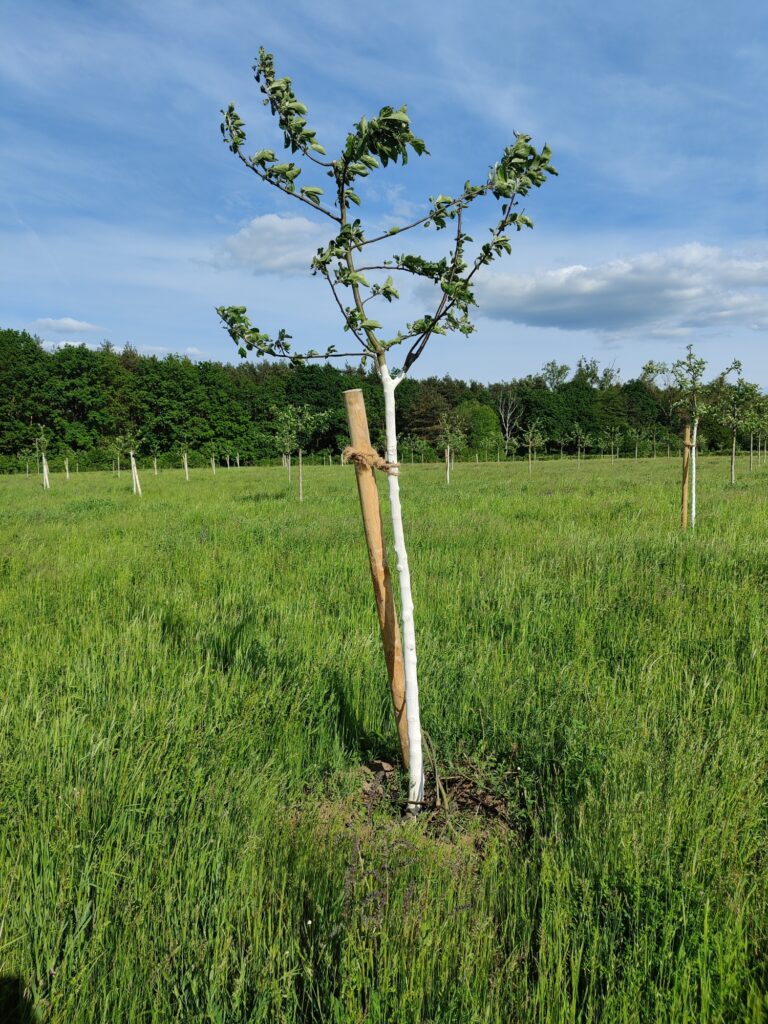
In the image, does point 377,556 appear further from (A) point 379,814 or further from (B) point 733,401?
(B) point 733,401

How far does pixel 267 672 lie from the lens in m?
3.87

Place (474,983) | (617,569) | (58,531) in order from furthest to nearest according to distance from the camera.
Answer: (58,531) → (617,569) → (474,983)

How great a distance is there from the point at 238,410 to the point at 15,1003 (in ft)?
216

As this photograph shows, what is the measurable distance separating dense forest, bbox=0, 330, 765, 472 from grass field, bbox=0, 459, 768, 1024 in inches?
1321

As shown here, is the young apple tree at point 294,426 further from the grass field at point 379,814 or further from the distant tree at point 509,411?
the distant tree at point 509,411

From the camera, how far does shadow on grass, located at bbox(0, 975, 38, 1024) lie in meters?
1.64

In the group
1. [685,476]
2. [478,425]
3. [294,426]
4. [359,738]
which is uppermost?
[478,425]

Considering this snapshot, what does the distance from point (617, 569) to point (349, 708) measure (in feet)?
13.4

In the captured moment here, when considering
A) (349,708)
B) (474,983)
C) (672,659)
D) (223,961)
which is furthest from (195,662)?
(672,659)

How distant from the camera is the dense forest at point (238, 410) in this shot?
53.2 m

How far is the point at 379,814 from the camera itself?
8.65 feet

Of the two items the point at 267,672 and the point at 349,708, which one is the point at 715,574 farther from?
the point at 267,672

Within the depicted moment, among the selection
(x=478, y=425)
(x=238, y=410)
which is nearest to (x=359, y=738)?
(x=238, y=410)

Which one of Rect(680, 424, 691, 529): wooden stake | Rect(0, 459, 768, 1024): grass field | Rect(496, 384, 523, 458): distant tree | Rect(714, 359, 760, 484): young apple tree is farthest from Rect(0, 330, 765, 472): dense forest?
Rect(0, 459, 768, 1024): grass field
